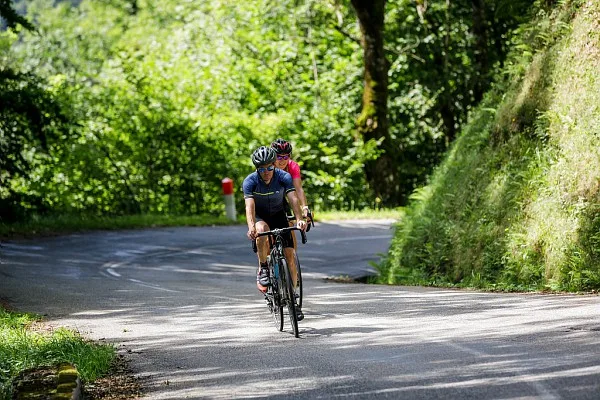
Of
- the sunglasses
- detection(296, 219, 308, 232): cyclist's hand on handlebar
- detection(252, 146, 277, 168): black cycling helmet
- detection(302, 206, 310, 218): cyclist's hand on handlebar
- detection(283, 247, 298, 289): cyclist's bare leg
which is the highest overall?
detection(252, 146, 277, 168): black cycling helmet

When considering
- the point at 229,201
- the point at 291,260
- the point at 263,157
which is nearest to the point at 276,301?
the point at 291,260

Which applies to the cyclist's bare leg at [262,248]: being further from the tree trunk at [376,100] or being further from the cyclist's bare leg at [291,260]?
the tree trunk at [376,100]

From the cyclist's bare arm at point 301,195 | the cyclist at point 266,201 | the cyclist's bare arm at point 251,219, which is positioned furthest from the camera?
the cyclist's bare arm at point 301,195

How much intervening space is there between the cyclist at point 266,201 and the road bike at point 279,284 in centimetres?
14

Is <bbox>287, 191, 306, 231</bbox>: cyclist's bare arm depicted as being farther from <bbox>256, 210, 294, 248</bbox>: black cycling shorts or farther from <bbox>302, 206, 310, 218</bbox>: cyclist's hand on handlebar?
<bbox>256, 210, 294, 248</bbox>: black cycling shorts

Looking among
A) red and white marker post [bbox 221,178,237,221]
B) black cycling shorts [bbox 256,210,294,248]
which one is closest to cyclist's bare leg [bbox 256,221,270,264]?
black cycling shorts [bbox 256,210,294,248]

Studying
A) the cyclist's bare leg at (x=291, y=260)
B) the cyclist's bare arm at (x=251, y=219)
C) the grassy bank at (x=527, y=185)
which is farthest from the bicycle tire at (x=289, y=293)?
the grassy bank at (x=527, y=185)

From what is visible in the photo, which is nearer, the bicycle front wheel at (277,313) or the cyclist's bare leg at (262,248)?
the bicycle front wheel at (277,313)

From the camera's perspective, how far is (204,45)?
4412 centimetres

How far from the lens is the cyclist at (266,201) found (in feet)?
40.0

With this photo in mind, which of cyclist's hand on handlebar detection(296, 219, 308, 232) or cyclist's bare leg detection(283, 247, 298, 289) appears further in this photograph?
cyclist's bare leg detection(283, 247, 298, 289)

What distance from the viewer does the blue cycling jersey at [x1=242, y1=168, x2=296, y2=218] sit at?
1242 cm

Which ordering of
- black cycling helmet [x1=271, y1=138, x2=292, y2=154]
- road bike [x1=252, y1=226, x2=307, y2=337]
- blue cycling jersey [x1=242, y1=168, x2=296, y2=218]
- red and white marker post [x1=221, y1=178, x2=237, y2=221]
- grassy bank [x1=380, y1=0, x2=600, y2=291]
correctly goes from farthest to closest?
red and white marker post [x1=221, y1=178, x2=237, y2=221] < grassy bank [x1=380, y1=0, x2=600, y2=291] < black cycling helmet [x1=271, y1=138, x2=292, y2=154] < blue cycling jersey [x1=242, y1=168, x2=296, y2=218] < road bike [x1=252, y1=226, x2=307, y2=337]

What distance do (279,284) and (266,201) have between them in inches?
42.7
